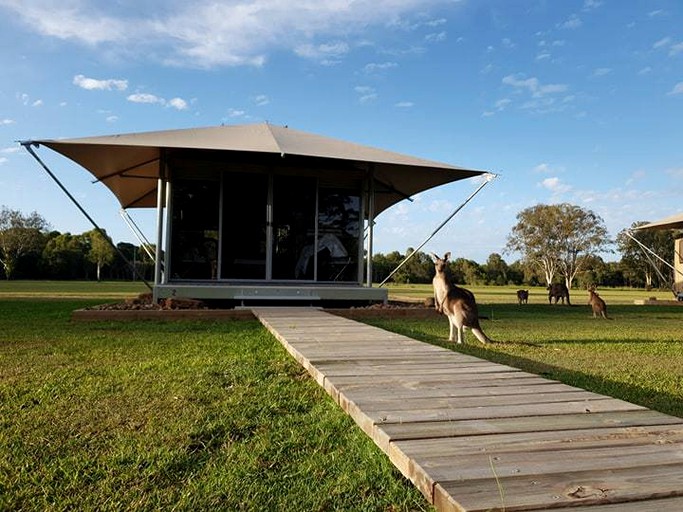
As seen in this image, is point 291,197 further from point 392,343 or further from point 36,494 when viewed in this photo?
point 36,494

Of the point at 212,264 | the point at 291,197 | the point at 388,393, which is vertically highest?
the point at 291,197

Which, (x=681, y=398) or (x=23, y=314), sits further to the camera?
(x=23, y=314)

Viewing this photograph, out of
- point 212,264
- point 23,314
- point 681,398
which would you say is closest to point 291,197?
point 212,264

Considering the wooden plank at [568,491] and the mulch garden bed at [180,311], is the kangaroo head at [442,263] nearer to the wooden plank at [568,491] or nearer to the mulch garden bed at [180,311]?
the mulch garden bed at [180,311]

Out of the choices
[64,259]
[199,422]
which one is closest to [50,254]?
[64,259]

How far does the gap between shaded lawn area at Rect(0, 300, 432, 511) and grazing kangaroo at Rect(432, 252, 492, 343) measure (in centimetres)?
238

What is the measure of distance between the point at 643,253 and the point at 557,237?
11.2 metres

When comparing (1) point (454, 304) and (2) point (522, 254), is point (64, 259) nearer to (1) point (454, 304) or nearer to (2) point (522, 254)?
(2) point (522, 254)

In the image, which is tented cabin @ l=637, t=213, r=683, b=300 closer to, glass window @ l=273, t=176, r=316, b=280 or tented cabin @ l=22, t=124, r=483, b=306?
tented cabin @ l=22, t=124, r=483, b=306

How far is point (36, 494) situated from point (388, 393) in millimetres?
1705

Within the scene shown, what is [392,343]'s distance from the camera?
4.89m

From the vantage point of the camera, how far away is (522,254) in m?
52.0

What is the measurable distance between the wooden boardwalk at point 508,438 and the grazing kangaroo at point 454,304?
259 centimetres

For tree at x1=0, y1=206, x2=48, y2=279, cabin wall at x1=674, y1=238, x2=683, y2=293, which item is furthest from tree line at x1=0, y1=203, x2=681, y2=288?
cabin wall at x1=674, y1=238, x2=683, y2=293
